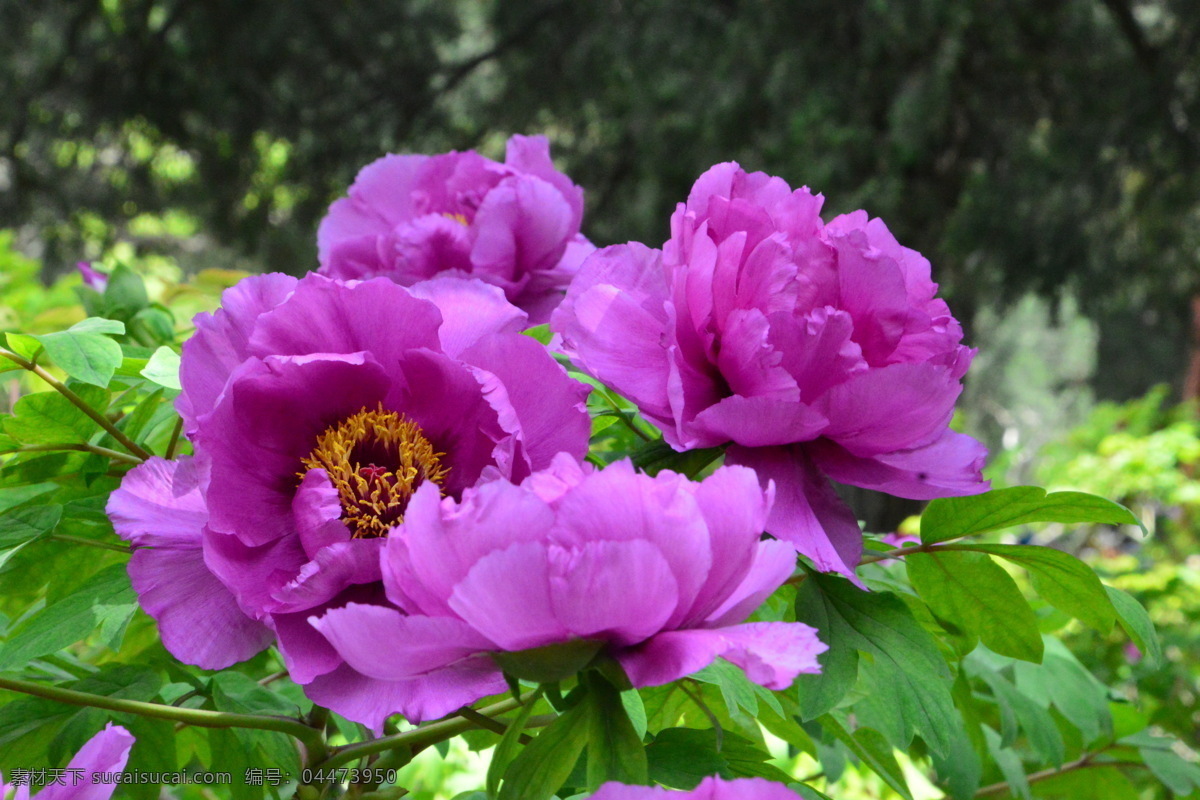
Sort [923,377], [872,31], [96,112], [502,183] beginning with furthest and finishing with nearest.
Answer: [96,112] < [872,31] < [502,183] < [923,377]

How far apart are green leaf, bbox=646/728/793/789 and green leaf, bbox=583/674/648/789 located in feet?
0.23

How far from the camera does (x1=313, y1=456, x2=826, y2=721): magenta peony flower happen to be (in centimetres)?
38

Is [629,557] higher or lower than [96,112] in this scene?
higher

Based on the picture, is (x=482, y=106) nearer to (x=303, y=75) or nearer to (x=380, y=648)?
(x=303, y=75)

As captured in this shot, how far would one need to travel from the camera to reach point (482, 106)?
7.17 meters

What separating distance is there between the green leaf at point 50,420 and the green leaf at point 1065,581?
513 millimetres

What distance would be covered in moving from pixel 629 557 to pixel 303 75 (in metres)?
7.18

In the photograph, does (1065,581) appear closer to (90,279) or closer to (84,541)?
(84,541)

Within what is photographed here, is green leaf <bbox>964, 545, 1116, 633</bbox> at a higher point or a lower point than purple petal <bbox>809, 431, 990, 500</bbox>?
lower

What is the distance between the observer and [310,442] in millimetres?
524

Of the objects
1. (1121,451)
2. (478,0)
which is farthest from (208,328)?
(478,0)

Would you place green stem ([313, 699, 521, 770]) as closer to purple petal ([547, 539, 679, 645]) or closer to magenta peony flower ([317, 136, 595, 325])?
purple petal ([547, 539, 679, 645])

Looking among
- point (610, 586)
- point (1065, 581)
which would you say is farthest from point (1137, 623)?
point (610, 586)

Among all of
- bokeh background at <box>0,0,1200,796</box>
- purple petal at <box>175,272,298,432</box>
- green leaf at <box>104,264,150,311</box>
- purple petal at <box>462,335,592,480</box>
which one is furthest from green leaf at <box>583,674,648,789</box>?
bokeh background at <box>0,0,1200,796</box>
